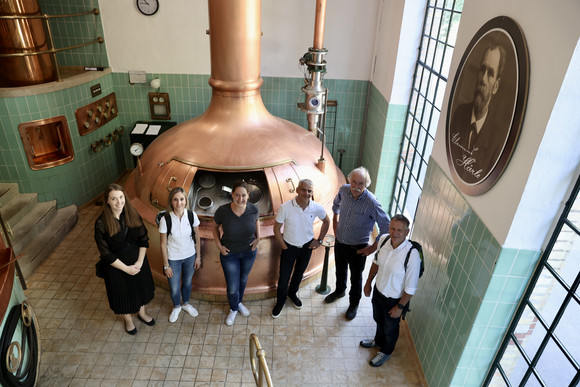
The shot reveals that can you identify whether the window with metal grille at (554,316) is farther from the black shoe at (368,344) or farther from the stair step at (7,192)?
the stair step at (7,192)

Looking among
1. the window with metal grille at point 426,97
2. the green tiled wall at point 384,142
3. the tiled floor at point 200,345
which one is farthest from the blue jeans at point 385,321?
the green tiled wall at point 384,142

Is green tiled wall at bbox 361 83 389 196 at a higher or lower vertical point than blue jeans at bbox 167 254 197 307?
higher

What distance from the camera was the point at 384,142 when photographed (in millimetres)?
5172

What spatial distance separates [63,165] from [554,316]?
18.0 feet

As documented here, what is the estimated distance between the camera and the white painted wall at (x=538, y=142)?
77.6 inches

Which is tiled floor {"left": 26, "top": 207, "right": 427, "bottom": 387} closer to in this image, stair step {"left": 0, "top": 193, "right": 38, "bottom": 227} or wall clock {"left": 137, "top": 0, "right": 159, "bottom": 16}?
stair step {"left": 0, "top": 193, "right": 38, "bottom": 227}

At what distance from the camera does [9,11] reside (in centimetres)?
466

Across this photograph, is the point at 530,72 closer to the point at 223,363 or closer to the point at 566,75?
the point at 566,75

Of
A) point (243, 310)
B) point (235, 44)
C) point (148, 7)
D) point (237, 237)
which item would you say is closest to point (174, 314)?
point (243, 310)

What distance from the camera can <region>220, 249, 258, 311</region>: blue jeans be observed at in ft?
12.2

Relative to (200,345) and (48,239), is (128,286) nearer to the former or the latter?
(200,345)

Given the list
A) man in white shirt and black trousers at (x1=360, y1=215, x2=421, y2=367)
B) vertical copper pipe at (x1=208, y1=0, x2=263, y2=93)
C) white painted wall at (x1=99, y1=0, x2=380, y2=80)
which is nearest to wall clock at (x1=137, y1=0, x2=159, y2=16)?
white painted wall at (x1=99, y1=0, x2=380, y2=80)

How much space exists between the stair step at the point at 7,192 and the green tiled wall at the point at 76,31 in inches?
79.8

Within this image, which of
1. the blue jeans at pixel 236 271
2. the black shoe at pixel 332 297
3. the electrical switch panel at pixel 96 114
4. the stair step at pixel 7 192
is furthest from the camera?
the electrical switch panel at pixel 96 114
